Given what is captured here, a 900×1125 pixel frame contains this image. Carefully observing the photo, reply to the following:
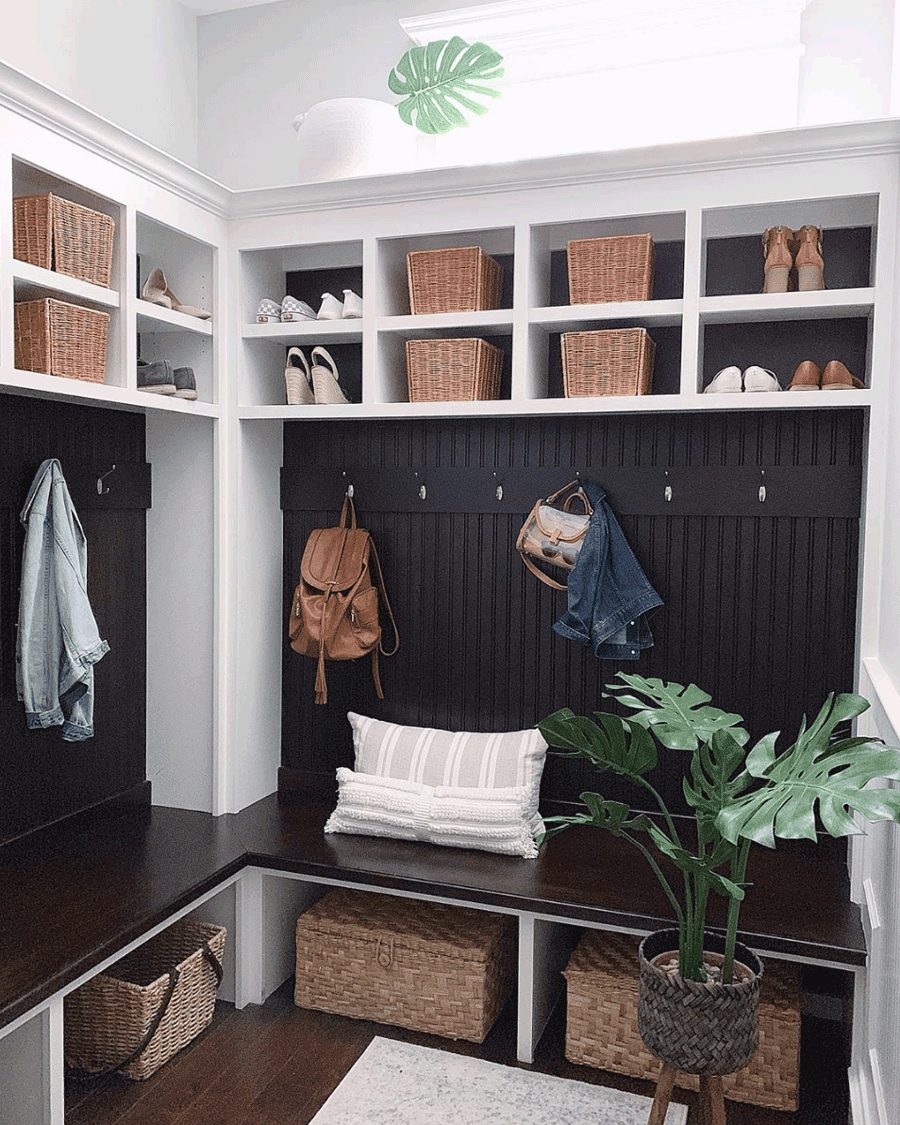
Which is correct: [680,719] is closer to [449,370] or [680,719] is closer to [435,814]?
[435,814]

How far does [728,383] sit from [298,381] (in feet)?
4.19

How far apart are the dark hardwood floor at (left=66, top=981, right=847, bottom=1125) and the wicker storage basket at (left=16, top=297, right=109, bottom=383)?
5.75 ft

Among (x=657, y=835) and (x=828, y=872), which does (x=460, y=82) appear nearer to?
(x=657, y=835)

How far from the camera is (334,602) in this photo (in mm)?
3115

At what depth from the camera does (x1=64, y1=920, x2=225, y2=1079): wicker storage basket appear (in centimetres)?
248

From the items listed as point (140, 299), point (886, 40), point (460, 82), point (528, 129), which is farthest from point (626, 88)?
point (140, 299)

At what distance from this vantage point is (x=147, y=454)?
10.7 ft

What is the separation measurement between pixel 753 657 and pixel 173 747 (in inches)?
72.3

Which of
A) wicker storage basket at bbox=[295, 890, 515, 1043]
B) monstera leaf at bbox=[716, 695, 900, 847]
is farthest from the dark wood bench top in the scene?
monstera leaf at bbox=[716, 695, 900, 847]

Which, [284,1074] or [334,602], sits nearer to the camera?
[284,1074]

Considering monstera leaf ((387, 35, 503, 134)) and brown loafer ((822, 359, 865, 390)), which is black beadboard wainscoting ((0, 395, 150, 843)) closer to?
monstera leaf ((387, 35, 503, 134))

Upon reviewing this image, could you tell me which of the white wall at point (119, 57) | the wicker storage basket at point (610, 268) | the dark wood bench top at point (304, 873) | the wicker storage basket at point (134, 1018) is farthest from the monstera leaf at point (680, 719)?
the white wall at point (119, 57)

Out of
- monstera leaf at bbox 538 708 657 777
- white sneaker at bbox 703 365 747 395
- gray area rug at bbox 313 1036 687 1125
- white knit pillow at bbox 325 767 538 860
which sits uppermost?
white sneaker at bbox 703 365 747 395

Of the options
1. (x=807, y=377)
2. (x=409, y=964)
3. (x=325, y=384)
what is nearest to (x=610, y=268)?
(x=807, y=377)
